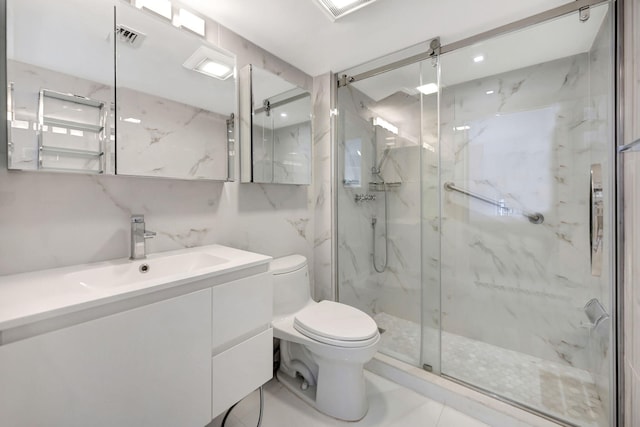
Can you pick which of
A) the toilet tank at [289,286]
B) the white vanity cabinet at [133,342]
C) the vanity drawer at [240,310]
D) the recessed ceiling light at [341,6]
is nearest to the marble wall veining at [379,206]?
the toilet tank at [289,286]

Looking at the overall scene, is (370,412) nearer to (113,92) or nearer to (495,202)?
(495,202)

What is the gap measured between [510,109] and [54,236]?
2690mm

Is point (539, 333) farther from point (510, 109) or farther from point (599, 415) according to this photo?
point (510, 109)

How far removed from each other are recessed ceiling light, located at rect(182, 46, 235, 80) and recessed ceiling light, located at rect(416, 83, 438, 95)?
1.28m

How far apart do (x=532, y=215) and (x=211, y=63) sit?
89.7 inches

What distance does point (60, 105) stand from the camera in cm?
102

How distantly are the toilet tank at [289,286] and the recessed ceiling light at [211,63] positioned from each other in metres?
1.08

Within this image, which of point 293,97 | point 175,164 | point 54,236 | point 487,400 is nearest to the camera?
point 54,236

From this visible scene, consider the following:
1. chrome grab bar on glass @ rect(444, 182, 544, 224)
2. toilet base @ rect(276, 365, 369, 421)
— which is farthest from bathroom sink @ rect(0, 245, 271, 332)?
chrome grab bar on glass @ rect(444, 182, 544, 224)

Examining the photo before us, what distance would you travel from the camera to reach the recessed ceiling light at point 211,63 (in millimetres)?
1396

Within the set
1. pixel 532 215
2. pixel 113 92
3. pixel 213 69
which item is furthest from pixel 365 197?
pixel 113 92

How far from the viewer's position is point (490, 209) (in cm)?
207

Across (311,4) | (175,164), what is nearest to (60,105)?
(175,164)

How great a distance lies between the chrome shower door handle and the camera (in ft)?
4.29
